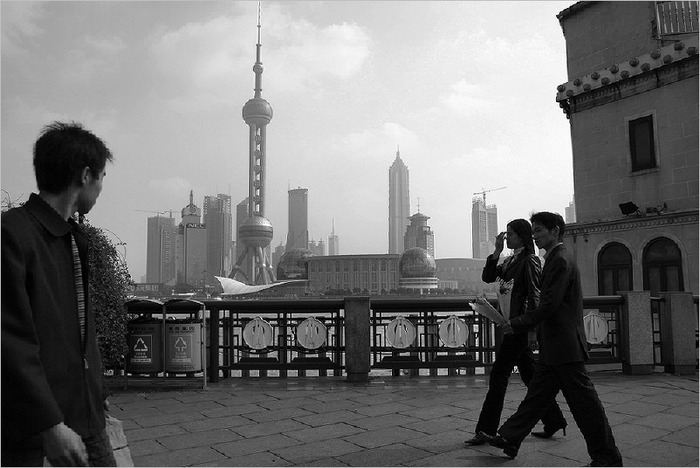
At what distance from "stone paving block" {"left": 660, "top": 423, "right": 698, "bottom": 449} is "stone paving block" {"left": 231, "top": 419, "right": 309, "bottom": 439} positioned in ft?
11.1

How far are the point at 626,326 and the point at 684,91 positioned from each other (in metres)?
7.74

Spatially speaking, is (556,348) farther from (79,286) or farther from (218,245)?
(218,245)

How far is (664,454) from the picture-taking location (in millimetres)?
4500

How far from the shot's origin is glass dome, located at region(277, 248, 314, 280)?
488 feet

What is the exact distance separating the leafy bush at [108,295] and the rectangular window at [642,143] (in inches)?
502

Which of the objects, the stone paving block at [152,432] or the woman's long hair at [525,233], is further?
the stone paving block at [152,432]

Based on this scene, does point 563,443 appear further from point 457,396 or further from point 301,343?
point 301,343

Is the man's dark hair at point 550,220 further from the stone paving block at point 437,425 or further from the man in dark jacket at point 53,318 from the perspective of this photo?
the man in dark jacket at point 53,318

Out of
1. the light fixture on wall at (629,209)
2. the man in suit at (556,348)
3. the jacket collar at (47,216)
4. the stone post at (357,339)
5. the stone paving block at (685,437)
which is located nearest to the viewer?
the jacket collar at (47,216)

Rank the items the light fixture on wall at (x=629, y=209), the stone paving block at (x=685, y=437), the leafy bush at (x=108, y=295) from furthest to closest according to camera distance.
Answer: the light fixture on wall at (x=629, y=209) < the leafy bush at (x=108, y=295) < the stone paving block at (x=685, y=437)

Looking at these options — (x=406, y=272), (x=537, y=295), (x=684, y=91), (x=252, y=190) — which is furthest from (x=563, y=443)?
(x=252, y=190)

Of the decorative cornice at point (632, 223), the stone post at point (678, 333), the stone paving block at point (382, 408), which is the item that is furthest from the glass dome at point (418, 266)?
the stone paving block at point (382, 408)

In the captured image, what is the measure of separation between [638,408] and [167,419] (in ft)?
17.3

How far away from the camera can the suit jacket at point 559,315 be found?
4.09 metres
